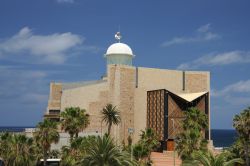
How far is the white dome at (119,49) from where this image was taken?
94.8 m

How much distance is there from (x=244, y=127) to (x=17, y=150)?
28.1 m

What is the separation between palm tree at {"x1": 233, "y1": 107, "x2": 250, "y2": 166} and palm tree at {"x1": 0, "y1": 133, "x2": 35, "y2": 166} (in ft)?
84.4

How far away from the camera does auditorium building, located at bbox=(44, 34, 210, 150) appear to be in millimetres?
84938

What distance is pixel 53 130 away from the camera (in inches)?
2272

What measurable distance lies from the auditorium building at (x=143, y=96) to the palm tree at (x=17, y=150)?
31176 mm

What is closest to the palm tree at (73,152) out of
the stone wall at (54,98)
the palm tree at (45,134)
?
the palm tree at (45,134)

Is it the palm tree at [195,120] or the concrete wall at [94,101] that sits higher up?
the concrete wall at [94,101]

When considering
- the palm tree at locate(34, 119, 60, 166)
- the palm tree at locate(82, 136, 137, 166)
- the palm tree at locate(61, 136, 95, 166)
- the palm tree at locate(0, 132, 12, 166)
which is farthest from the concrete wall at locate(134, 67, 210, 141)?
the palm tree at locate(82, 136, 137, 166)


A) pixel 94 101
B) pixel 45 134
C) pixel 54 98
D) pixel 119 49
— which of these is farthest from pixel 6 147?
pixel 54 98

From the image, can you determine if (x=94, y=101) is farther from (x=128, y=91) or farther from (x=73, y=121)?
(x=73, y=121)

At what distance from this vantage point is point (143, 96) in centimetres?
8762

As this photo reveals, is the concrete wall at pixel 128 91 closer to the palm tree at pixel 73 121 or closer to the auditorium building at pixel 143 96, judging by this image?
the auditorium building at pixel 143 96

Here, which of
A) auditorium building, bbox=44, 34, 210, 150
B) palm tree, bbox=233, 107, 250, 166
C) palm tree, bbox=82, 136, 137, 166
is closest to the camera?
palm tree, bbox=82, 136, 137, 166

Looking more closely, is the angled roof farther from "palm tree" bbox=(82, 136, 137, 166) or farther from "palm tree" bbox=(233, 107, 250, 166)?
"palm tree" bbox=(82, 136, 137, 166)
